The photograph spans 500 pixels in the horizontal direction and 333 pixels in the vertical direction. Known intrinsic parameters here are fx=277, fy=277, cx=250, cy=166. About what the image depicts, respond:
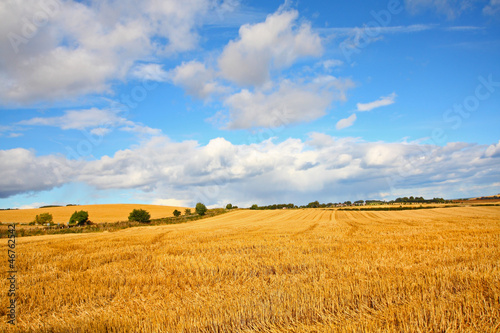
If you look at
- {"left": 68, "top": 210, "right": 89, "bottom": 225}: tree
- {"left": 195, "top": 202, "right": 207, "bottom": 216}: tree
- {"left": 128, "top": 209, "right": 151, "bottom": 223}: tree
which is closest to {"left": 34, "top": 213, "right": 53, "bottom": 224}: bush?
{"left": 68, "top": 210, "right": 89, "bottom": 225}: tree

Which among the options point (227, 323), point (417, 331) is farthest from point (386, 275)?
point (227, 323)

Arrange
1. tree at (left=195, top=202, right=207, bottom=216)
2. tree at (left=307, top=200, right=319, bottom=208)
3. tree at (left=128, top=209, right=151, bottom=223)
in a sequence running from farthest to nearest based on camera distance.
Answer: tree at (left=307, top=200, right=319, bottom=208) < tree at (left=195, top=202, right=207, bottom=216) < tree at (left=128, top=209, right=151, bottom=223)

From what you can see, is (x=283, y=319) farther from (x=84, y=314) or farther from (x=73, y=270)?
(x=73, y=270)

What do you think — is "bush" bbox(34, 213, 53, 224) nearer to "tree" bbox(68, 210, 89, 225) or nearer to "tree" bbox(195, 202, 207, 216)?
"tree" bbox(68, 210, 89, 225)

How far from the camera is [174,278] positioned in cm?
793

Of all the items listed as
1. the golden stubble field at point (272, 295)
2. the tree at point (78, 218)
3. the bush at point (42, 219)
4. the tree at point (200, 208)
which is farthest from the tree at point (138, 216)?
the golden stubble field at point (272, 295)

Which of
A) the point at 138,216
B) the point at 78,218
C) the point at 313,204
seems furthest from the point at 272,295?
the point at 313,204

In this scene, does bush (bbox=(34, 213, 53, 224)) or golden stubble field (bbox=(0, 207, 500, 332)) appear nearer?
golden stubble field (bbox=(0, 207, 500, 332))

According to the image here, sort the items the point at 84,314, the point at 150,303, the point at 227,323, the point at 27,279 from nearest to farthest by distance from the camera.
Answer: the point at 227,323 < the point at 84,314 < the point at 150,303 < the point at 27,279

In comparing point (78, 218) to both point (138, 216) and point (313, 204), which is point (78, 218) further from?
point (313, 204)

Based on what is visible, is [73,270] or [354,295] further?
[73,270]

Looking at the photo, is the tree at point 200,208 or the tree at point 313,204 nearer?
the tree at point 200,208

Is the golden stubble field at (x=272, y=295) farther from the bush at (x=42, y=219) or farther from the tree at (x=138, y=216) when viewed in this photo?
the bush at (x=42, y=219)

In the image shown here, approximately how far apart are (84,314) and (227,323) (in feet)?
9.69
